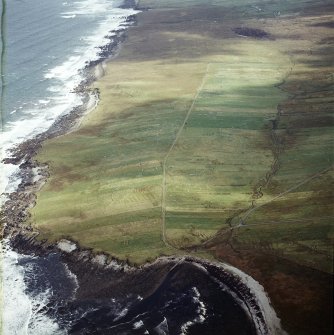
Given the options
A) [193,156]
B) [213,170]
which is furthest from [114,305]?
[193,156]

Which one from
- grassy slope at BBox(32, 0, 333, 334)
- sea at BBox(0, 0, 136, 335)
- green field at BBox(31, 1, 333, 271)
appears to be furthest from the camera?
green field at BBox(31, 1, 333, 271)

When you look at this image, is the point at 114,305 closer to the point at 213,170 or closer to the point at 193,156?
the point at 213,170

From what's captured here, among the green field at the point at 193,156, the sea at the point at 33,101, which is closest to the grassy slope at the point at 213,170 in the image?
the green field at the point at 193,156

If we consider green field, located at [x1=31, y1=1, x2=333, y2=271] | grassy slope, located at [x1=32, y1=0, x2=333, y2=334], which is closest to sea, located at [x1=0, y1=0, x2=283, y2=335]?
grassy slope, located at [x1=32, y1=0, x2=333, y2=334]

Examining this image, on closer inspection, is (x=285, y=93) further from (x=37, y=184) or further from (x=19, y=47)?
(x=19, y=47)

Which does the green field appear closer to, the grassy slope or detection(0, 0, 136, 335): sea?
the grassy slope

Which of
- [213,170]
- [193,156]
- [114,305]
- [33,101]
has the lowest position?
[114,305]

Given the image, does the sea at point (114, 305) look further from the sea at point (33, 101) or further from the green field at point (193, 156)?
the green field at point (193, 156)

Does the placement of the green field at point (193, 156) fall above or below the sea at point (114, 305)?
above
